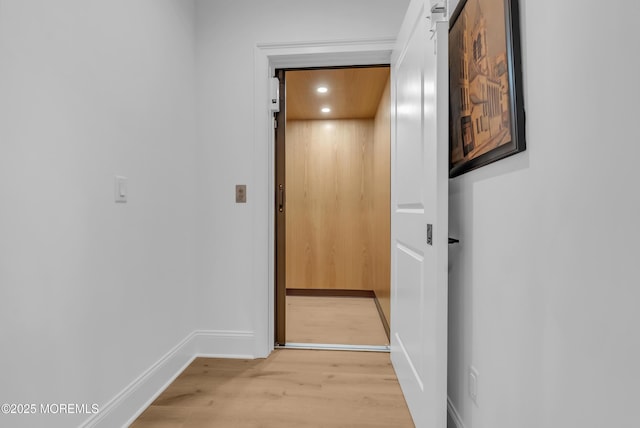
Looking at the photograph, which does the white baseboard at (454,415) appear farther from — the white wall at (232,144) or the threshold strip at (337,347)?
the white wall at (232,144)

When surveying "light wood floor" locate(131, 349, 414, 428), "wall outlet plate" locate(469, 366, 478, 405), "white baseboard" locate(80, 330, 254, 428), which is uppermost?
"wall outlet plate" locate(469, 366, 478, 405)

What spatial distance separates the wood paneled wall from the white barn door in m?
1.92

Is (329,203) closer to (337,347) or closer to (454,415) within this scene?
(337,347)

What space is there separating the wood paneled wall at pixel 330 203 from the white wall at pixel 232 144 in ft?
5.91

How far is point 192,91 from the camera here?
6.79 ft

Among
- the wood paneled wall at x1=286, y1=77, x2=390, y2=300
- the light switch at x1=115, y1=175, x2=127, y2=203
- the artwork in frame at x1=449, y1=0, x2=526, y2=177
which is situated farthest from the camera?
the wood paneled wall at x1=286, y1=77, x2=390, y2=300

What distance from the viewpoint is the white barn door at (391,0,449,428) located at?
1.15 meters

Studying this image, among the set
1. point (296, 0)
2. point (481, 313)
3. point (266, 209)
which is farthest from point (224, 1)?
point (481, 313)

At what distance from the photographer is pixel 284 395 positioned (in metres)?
1.66

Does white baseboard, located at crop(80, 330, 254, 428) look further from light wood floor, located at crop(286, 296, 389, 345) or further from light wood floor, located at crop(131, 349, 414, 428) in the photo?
light wood floor, located at crop(286, 296, 389, 345)

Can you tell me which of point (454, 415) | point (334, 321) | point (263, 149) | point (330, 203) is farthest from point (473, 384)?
point (330, 203)

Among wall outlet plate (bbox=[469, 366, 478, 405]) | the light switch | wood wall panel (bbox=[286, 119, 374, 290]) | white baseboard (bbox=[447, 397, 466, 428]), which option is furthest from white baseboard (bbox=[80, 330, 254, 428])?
wood wall panel (bbox=[286, 119, 374, 290])

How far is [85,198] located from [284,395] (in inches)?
50.9

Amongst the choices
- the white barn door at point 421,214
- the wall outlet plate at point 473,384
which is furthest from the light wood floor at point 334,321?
the wall outlet plate at point 473,384
